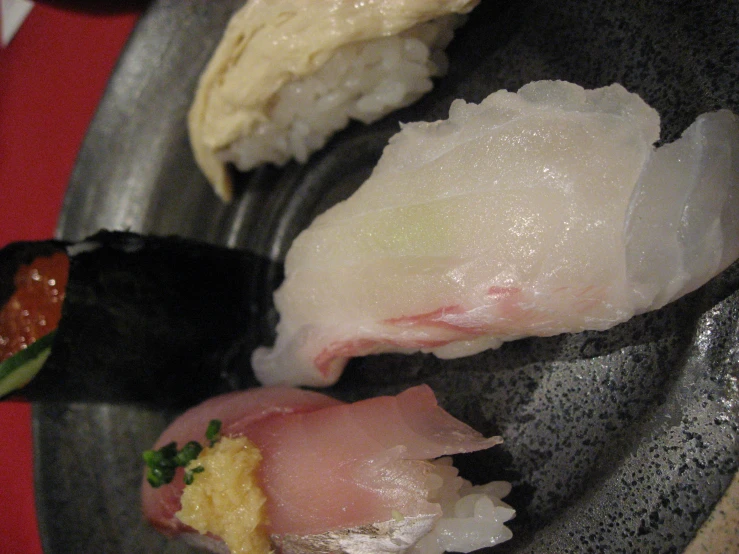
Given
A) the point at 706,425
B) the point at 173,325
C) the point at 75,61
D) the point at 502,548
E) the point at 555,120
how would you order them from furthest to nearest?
the point at 75,61
the point at 173,325
the point at 502,548
the point at 555,120
the point at 706,425

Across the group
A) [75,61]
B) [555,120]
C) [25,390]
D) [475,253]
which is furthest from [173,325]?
[75,61]

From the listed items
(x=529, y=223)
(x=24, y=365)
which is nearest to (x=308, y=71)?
(x=529, y=223)

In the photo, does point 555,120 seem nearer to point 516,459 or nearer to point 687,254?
point 687,254

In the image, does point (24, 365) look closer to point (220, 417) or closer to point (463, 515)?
point (220, 417)

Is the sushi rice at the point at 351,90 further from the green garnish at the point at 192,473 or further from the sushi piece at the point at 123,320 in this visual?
the green garnish at the point at 192,473

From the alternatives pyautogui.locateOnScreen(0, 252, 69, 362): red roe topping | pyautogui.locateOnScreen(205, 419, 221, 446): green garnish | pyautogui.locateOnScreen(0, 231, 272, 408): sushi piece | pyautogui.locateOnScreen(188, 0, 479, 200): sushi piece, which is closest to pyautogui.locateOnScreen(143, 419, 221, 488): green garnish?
pyautogui.locateOnScreen(205, 419, 221, 446): green garnish

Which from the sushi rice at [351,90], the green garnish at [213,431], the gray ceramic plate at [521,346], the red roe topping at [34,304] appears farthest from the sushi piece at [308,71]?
the green garnish at [213,431]
